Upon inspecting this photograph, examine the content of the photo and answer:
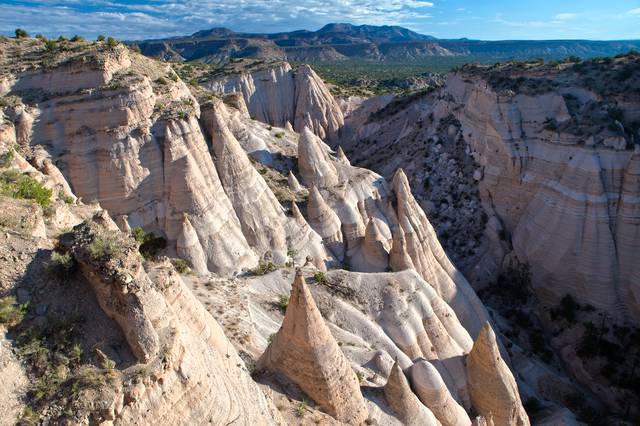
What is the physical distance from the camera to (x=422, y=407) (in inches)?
620

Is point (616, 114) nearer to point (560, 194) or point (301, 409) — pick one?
point (560, 194)

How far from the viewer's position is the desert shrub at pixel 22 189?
1319cm

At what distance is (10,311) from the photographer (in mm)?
8469

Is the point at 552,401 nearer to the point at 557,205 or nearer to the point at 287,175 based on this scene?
the point at 557,205

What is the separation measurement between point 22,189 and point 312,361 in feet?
33.4

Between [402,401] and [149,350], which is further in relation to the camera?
[402,401]

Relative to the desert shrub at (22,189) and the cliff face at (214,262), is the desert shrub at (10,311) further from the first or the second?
the desert shrub at (22,189)

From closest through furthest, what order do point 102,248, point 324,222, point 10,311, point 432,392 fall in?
point 10,311 < point 102,248 < point 432,392 < point 324,222

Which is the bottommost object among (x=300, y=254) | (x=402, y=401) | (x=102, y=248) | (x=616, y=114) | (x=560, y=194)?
(x=300, y=254)

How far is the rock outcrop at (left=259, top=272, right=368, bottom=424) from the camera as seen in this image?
1355 cm

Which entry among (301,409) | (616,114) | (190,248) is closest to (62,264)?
(301,409)

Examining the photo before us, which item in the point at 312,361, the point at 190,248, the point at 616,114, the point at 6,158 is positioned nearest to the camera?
the point at 312,361

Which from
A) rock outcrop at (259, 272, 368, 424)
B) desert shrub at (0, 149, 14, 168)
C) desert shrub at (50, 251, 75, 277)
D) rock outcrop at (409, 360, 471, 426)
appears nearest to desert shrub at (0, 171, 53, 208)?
desert shrub at (0, 149, 14, 168)

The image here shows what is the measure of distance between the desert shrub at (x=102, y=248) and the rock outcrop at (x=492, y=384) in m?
15.5
